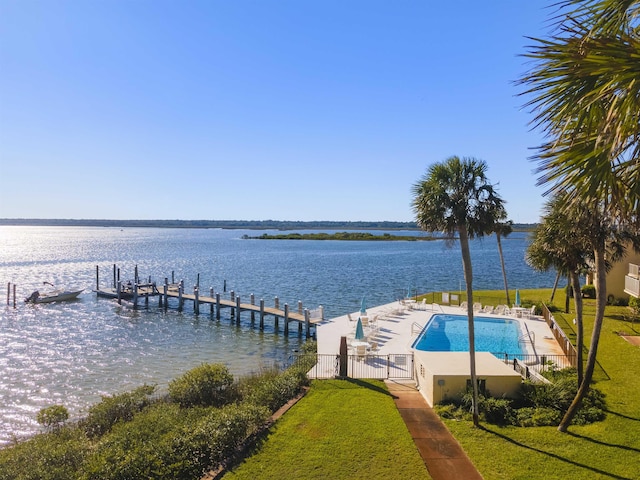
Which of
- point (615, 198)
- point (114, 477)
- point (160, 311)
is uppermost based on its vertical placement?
point (615, 198)

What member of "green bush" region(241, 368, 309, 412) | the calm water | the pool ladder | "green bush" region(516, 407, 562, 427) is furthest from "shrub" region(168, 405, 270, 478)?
the pool ladder

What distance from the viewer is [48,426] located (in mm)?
13914

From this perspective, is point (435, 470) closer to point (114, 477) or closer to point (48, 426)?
point (114, 477)

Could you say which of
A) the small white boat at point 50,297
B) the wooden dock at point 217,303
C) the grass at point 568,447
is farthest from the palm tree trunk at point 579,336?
the small white boat at point 50,297

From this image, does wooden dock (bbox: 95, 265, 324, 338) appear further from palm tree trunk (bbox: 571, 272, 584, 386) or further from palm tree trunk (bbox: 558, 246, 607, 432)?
palm tree trunk (bbox: 558, 246, 607, 432)

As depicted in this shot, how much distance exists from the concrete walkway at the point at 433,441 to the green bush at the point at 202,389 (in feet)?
19.9

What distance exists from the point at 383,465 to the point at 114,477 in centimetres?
555

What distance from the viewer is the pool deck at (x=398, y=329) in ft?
66.9

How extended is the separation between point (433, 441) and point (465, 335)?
49.8ft

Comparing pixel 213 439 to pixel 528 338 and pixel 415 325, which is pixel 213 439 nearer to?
pixel 415 325

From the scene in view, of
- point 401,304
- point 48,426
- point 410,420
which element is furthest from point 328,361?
point 401,304

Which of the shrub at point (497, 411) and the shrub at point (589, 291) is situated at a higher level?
the shrub at point (589, 291)

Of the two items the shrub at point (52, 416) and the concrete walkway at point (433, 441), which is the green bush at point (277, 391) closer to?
the concrete walkway at point (433, 441)

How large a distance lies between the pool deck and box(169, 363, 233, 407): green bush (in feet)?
19.9
